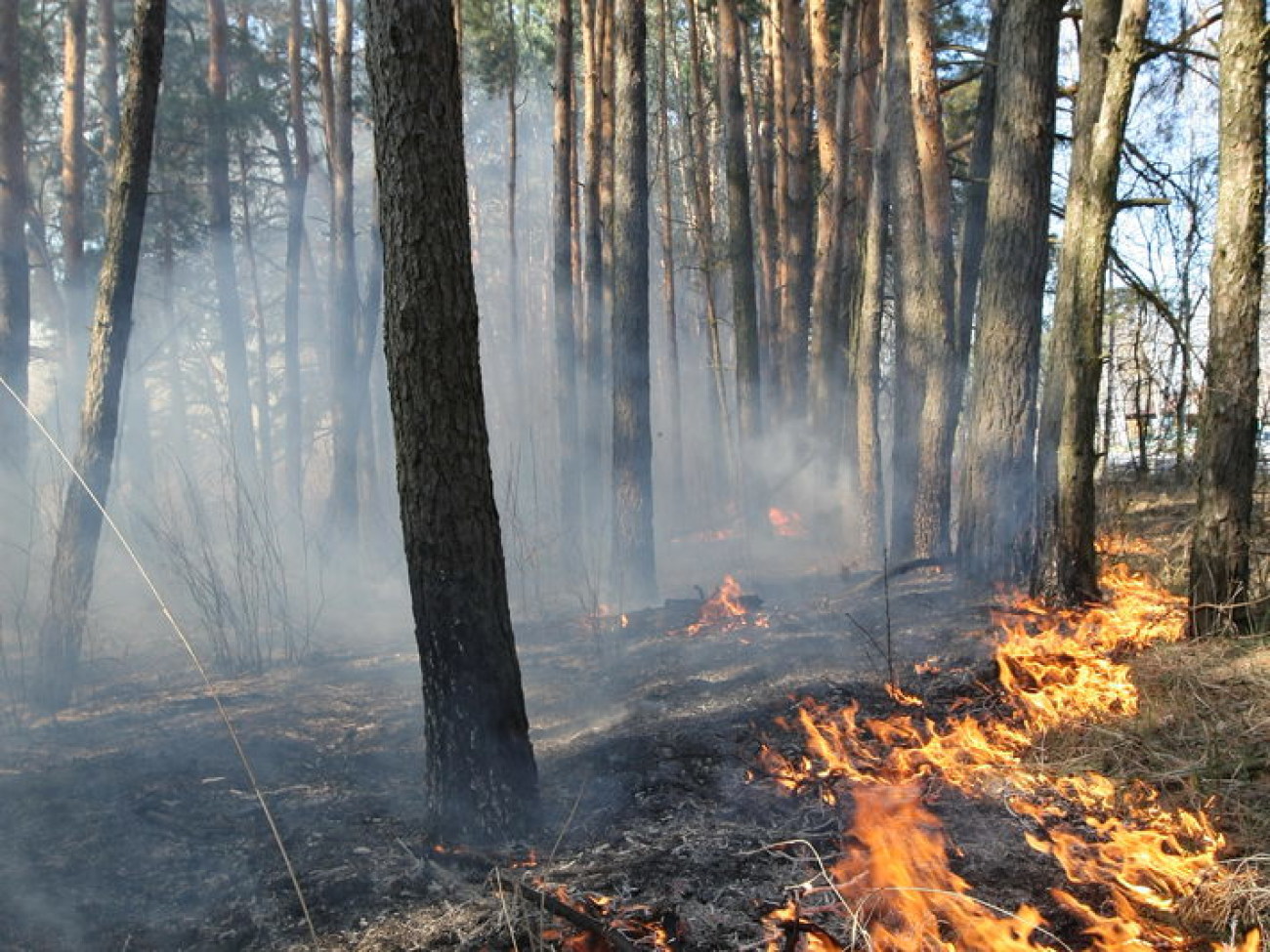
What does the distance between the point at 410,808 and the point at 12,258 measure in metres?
8.67

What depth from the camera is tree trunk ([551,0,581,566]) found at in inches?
526

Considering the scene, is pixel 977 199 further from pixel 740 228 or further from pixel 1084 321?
pixel 1084 321

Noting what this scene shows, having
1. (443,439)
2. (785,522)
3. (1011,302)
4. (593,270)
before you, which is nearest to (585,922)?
(443,439)

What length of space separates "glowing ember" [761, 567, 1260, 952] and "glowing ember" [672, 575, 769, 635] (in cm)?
230

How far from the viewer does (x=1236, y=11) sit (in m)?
5.29

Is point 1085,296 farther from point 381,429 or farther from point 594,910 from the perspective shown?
point 381,429

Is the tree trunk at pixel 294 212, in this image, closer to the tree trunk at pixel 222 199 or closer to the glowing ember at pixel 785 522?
the tree trunk at pixel 222 199

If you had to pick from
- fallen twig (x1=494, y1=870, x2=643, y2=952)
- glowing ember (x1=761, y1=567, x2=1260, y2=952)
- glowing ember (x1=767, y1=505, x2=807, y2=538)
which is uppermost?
fallen twig (x1=494, y1=870, x2=643, y2=952)

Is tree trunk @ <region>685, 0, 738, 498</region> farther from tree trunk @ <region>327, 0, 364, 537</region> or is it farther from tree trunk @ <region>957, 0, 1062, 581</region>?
tree trunk @ <region>957, 0, 1062, 581</region>

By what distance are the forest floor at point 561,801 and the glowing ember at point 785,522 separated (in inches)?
316

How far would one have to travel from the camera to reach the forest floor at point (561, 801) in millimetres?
3342

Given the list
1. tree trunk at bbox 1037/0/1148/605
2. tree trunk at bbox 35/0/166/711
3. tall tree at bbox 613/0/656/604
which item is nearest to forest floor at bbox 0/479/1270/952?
tree trunk at bbox 35/0/166/711

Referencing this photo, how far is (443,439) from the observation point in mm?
3777

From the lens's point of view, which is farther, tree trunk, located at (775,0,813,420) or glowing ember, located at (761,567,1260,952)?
tree trunk, located at (775,0,813,420)
